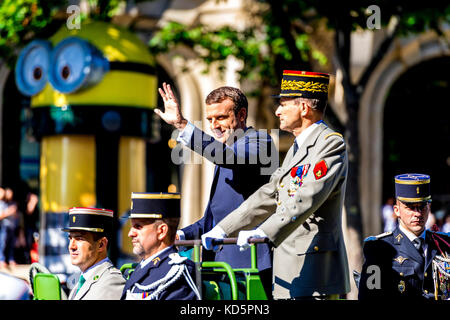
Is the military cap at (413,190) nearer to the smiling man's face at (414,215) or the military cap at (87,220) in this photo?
the smiling man's face at (414,215)

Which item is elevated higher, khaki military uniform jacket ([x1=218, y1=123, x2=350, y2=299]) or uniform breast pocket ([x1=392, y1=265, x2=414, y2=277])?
khaki military uniform jacket ([x1=218, y1=123, x2=350, y2=299])

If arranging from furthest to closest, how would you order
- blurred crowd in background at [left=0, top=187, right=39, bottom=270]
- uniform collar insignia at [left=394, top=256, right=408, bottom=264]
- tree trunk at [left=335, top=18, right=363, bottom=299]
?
1. blurred crowd in background at [left=0, top=187, right=39, bottom=270]
2. tree trunk at [left=335, top=18, right=363, bottom=299]
3. uniform collar insignia at [left=394, top=256, right=408, bottom=264]

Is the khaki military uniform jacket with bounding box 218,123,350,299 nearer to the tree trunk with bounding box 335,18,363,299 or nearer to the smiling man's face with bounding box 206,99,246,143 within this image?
the smiling man's face with bounding box 206,99,246,143

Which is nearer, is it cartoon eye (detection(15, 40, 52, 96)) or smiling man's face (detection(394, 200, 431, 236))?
smiling man's face (detection(394, 200, 431, 236))

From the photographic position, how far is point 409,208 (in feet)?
16.7

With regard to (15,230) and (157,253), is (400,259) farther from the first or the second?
(15,230)

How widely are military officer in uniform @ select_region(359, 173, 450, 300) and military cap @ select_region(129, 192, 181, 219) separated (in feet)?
3.84

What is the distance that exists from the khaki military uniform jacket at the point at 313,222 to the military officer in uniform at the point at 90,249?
76cm

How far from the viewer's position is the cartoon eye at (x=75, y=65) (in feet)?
39.0

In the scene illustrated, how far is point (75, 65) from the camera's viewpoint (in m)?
11.9

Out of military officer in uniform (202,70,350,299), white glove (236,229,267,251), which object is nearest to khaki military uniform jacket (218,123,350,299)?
military officer in uniform (202,70,350,299)

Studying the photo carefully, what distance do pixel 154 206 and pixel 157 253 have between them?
256 millimetres

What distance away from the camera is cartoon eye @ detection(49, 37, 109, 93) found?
11.9 meters
